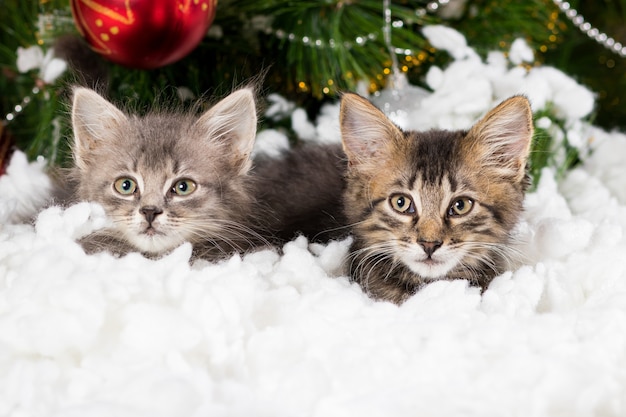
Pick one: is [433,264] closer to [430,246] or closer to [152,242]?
[430,246]

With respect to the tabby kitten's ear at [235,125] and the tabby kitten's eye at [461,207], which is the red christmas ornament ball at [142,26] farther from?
the tabby kitten's eye at [461,207]

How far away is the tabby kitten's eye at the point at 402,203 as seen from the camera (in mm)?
1132

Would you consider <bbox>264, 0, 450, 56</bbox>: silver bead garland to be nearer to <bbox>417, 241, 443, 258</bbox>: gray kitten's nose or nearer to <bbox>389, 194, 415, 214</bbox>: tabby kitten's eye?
<bbox>389, 194, 415, 214</bbox>: tabby kitten's eye

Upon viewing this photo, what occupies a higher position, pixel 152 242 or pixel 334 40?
pixel 334 40

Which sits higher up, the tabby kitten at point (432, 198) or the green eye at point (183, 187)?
the tabby kitten at point (432, 198)

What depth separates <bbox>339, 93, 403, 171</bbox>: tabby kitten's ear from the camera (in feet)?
3.85

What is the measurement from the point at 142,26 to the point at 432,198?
0.55m

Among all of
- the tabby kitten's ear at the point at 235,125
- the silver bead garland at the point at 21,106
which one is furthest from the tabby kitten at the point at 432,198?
the silver bead garland at the point at 21,106

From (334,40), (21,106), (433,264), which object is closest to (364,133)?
(433,264)

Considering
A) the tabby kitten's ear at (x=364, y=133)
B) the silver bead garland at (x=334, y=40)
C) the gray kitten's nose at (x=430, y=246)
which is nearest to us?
the gray kitten's nose at (x=430, y=246)

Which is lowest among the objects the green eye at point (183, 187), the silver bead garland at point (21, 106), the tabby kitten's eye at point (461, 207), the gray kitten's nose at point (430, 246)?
the silver bead garland at point (21, 106)

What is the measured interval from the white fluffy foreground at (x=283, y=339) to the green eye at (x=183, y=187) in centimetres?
15

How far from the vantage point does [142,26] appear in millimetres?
1161

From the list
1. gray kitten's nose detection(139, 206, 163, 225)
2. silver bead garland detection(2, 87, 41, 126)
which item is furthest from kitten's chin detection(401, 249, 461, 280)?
silver bead garland detection(2, 87, 41, 126)
